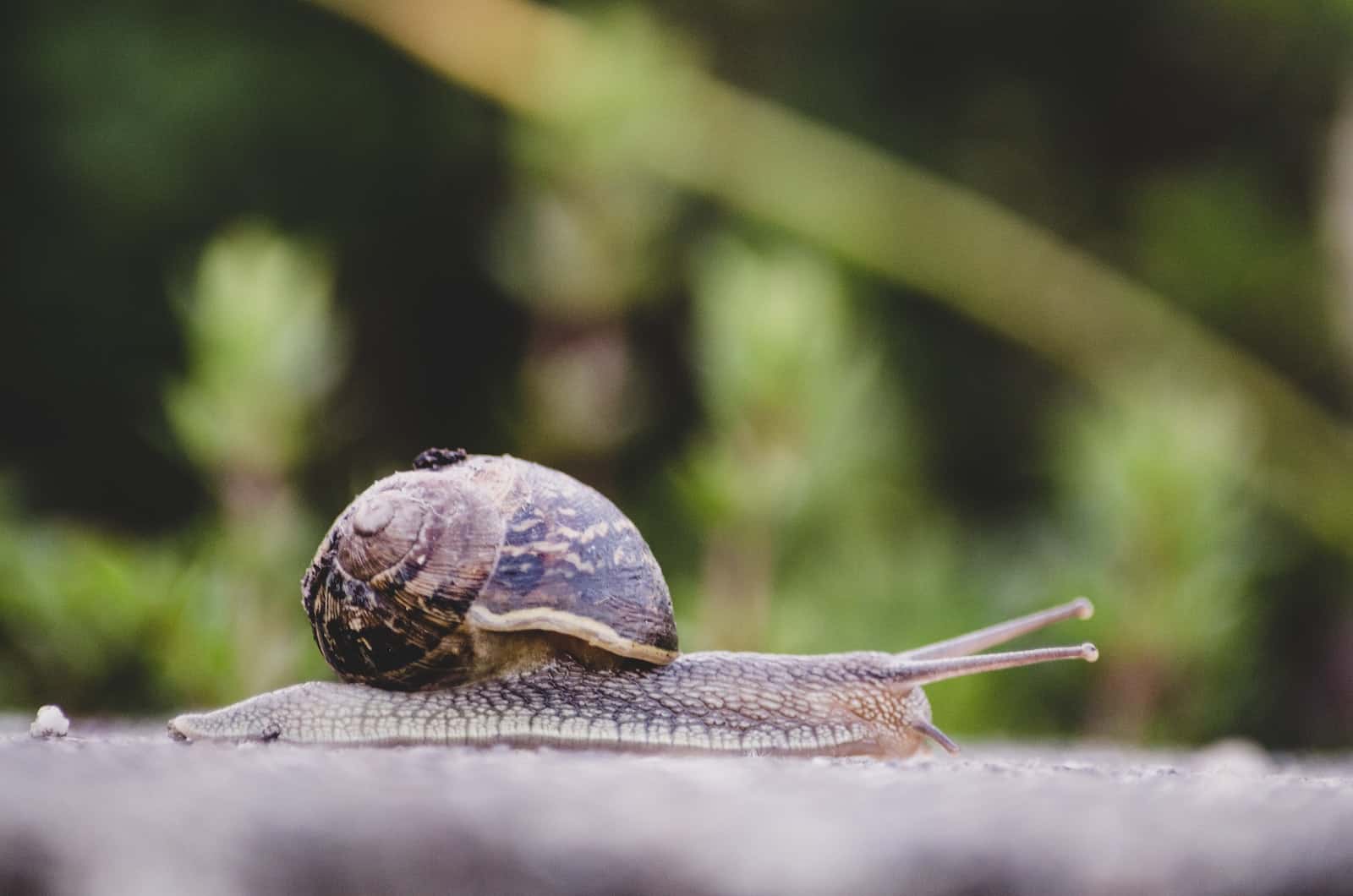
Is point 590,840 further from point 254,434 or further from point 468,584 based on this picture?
point 254,434

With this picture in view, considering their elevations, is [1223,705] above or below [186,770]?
above

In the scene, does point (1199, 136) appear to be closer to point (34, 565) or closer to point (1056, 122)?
point (1056, 122)

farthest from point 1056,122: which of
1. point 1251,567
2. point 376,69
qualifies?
point 376,69

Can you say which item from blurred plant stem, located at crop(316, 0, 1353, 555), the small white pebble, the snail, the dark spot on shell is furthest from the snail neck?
blurred plant stem, located at crop(316, 0, 1353, 555)

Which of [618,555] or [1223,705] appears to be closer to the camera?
[618,555]

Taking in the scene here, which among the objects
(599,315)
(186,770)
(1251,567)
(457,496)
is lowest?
(186,770)

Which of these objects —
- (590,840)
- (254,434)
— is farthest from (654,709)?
(254,434)

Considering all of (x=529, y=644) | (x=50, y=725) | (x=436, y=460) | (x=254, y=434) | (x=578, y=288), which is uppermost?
(x=578, y=288)
